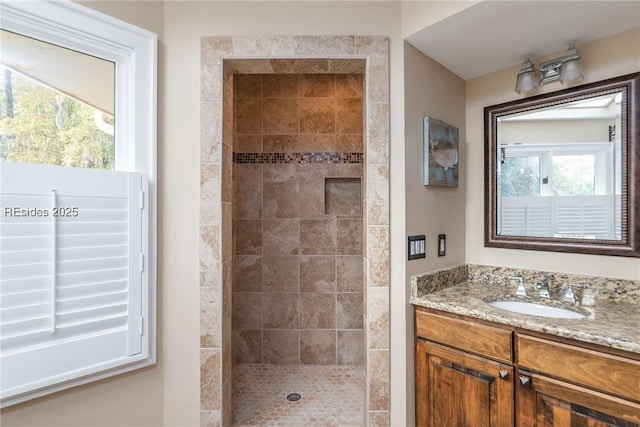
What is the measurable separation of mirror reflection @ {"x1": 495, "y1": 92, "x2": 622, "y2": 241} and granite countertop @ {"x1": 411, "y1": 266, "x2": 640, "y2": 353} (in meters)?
0.32

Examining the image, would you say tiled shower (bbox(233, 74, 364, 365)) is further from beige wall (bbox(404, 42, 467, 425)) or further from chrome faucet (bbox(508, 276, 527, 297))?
chrome faucet (bbox(508, 276, 527, 297))

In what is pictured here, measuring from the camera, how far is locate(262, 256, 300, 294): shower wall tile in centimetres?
260

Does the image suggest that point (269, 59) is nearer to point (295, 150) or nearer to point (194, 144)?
point (194, 144)

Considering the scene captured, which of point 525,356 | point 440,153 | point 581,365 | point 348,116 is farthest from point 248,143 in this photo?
point 581,365

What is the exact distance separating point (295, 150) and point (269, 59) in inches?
40.5

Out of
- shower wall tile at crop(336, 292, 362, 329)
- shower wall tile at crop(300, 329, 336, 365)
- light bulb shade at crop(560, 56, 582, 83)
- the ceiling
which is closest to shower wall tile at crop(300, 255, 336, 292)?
shower wall tile at crop(336, 292, 362, 329)

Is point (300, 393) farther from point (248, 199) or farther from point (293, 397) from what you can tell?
point (248, 199)

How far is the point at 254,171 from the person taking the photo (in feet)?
8.50

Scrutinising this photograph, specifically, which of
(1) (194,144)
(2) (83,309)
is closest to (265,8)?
(1) (194,144)

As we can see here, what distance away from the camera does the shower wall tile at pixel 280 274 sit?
2.60m

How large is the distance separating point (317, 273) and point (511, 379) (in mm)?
1580

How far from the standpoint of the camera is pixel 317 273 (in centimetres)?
260

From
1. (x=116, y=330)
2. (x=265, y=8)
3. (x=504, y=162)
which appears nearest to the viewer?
(x=116, y=330)

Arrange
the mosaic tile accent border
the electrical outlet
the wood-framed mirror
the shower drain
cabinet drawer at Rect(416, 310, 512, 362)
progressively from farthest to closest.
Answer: the mosaic tile accent border → the shower drain → the electrical outlet → the wood-framed mirror → cabinet drawer at Rect(416, 310, 512, 362)
